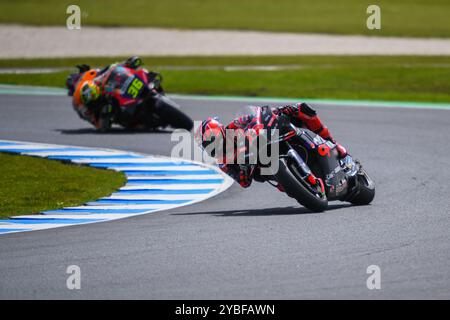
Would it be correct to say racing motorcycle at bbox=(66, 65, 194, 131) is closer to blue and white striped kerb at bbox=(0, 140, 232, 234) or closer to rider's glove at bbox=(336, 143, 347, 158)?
blue and white striped kerb at bbox=(0, 140, 232, 234)

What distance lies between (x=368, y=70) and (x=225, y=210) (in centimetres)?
1996

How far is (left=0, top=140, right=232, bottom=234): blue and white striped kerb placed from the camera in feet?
37.2

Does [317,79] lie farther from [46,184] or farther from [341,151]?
[341,151]

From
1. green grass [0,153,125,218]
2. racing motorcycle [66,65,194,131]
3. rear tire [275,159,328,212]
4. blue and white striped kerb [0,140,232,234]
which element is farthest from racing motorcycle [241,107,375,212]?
racing motorcycle [66,65,194,131]

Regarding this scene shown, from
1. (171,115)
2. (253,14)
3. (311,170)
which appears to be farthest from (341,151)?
(253,14)

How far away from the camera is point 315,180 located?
1093 centimetres

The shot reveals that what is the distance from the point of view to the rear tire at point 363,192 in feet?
38.3

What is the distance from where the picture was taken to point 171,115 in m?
19.2

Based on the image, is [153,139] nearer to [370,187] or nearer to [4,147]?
[4,147]

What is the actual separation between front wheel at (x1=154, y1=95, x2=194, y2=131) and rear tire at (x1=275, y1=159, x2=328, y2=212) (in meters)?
8.38

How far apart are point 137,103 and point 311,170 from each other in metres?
8.37

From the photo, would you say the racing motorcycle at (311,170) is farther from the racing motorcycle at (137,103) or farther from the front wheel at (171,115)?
the racing motorcycle at (137,103)

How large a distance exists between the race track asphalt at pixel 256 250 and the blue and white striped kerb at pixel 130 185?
0.39 meters

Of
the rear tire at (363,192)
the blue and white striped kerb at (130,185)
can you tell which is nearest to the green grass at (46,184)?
the blue and white striped kerb at (130,185)
